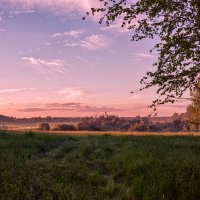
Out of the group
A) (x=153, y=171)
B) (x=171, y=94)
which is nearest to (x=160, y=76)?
(x=171, y=94)

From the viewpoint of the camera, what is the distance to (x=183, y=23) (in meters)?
11.6

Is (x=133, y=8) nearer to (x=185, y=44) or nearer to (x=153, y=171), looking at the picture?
(x=185, y=44)

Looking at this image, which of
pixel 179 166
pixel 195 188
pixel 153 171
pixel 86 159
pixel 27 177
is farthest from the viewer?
pixel 86 159

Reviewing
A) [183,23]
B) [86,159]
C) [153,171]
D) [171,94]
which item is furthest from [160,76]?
[86,159]

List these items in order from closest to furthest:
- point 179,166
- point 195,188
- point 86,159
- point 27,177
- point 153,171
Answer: point 195,188 → point 27,177 → point 153,171 → point 179,166 → point 86,159

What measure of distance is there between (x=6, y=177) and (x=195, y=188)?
18.2 feet

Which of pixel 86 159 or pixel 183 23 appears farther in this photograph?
pixel 86 159

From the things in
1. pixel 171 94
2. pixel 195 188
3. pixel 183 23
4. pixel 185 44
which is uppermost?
pixel 183 23

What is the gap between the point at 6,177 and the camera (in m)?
11.4

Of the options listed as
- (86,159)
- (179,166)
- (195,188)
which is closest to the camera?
(195,188)

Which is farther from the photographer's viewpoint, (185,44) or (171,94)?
(171,94)

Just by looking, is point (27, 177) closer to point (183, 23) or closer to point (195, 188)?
point (195, 188)

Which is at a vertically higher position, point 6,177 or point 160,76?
point 160,76

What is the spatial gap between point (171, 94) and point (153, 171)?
2598 mm
